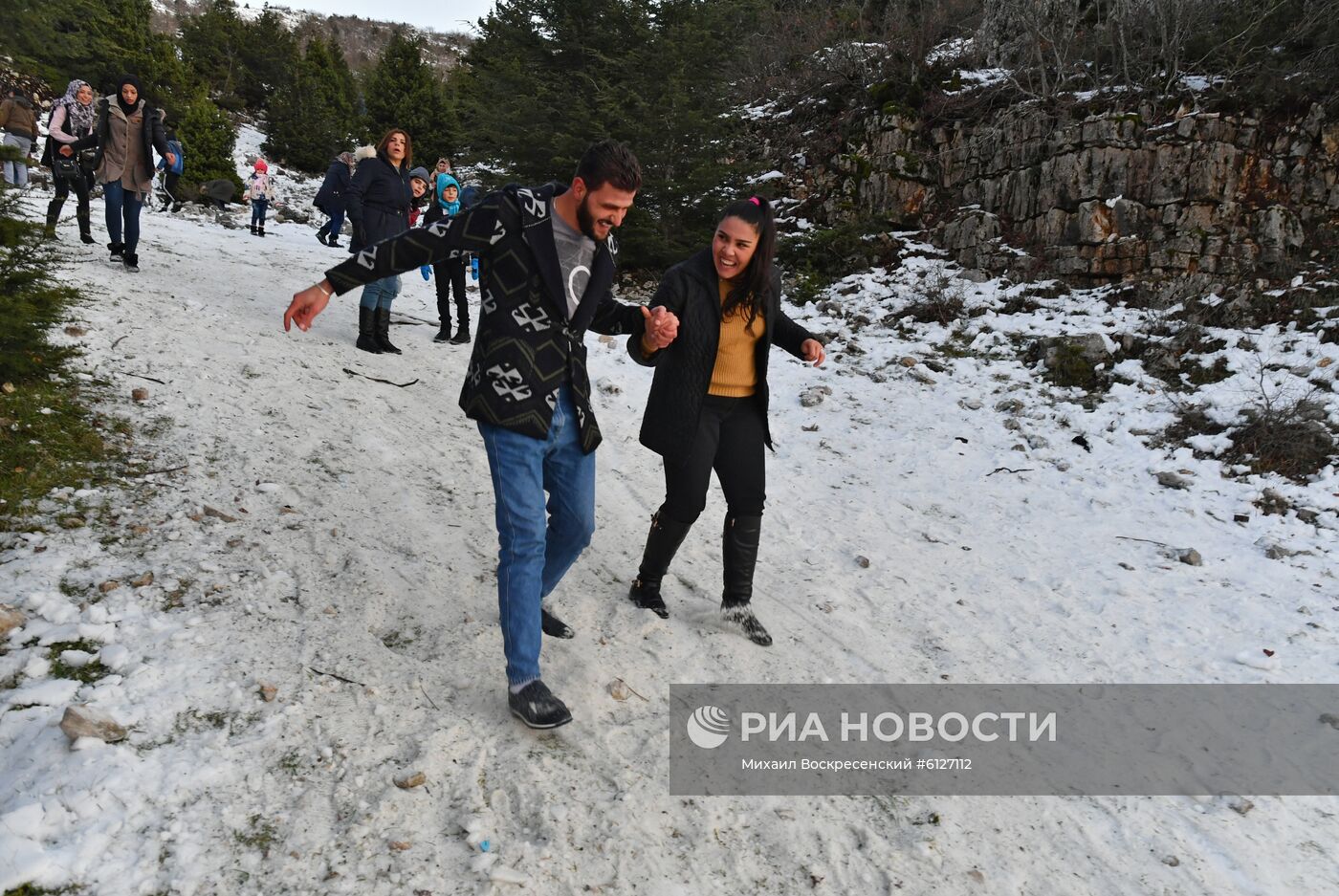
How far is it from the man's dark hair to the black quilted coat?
0.23 metres

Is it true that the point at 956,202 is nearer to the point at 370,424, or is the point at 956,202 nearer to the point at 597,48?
the point at 597,48

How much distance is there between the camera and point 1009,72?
42.6ft

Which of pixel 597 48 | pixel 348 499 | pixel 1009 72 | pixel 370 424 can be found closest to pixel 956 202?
pixel 1009 72

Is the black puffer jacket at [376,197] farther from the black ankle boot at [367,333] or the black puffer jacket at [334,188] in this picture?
the black ankle boot at [367,333]

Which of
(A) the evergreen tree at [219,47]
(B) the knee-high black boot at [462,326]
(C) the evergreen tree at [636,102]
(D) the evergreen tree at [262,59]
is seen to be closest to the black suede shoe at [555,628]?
(B) the knee-high black boot at [462,326]

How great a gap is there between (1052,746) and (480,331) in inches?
122

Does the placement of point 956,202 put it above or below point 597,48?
below

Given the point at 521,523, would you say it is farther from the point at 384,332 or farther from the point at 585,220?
the point at 384,332

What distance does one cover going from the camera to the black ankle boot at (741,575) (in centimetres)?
379

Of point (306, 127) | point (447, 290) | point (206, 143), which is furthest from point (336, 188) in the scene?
point (306, 127)

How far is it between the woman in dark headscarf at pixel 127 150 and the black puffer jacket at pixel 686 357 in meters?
6.88

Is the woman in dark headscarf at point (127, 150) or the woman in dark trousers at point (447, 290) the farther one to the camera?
the woman in dark trousers at point (447, 290)

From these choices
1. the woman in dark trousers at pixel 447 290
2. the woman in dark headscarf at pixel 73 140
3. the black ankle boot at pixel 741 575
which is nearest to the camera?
the black ankle boot at pixel 741 575

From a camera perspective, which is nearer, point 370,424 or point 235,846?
point 235,846
